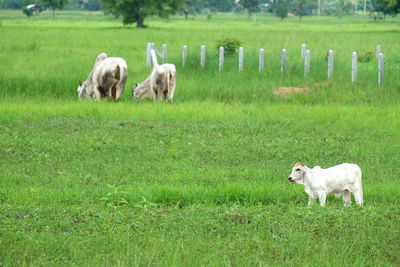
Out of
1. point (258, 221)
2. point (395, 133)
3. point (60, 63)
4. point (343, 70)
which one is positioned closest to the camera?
point (258, 221)

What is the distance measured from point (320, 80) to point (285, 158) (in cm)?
785

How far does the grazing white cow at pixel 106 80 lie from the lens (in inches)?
535

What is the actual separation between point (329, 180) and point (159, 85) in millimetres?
7759

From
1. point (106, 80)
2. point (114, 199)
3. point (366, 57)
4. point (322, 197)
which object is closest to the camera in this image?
point (322, 197)

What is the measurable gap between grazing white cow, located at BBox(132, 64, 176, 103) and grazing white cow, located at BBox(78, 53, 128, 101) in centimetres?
44

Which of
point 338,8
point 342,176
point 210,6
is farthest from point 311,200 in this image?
point 338,8

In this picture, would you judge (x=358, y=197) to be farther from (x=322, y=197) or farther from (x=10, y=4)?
(x=10, y=4)

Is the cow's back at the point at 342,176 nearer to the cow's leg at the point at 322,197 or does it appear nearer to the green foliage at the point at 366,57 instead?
the cow's leg at the point at 322,197

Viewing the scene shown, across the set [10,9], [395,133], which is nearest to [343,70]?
[395,133]

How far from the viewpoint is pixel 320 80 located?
16.4 meters

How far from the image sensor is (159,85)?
13844 millimetres

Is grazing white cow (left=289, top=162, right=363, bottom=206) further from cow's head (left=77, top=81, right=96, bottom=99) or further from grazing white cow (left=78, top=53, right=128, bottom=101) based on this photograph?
cow's head (left=77, top=81, right=96, bottom=99)

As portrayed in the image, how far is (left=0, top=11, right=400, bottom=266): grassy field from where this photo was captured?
5.36 metres

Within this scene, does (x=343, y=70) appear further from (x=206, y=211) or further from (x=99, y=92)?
(x=206, y=211)
